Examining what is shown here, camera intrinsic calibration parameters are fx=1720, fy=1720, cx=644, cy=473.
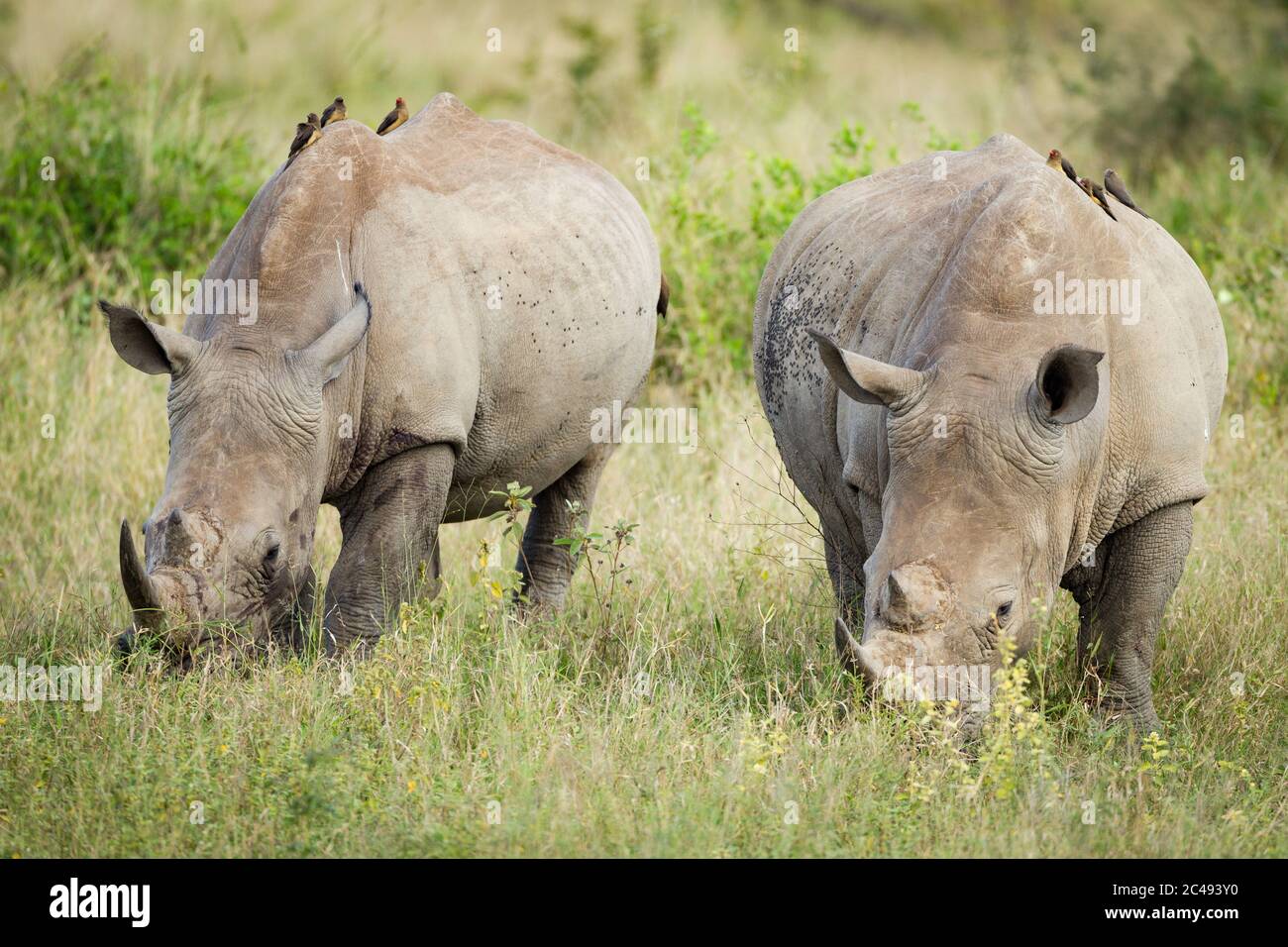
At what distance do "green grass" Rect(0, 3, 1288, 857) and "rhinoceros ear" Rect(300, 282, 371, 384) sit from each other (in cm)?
99

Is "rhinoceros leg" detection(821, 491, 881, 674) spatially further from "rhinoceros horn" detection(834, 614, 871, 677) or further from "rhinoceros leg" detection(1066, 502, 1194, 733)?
"rhinoceros horn" detection(834, 614, 871, 677)

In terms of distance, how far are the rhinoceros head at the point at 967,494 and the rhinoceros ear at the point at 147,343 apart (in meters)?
2.16

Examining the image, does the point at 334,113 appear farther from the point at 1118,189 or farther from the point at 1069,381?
the point at 1069,381

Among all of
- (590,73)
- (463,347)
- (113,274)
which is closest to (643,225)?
(463,347)

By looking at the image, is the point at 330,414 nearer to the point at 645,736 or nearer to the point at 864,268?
the point at 645,736

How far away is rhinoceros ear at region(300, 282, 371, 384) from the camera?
18.9ft

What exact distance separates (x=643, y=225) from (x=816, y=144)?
404 cm

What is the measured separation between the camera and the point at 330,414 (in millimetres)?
5918

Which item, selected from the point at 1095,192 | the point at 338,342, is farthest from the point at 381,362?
the point at 1095,192

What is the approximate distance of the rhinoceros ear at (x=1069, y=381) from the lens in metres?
4.96

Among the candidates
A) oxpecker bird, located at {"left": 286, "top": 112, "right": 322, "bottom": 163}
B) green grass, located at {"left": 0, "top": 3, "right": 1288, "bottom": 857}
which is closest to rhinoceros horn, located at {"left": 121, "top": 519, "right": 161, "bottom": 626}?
green grass, located at {"left": 0, "top": 3, "right": 1288, "bottom": 857}

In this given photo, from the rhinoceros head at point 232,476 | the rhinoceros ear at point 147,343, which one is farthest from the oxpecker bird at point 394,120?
the rhinoceros ear at point 147,343

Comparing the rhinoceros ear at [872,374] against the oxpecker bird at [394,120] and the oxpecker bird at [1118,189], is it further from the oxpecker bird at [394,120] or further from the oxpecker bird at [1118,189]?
the oxpecker bird at [394,120]
